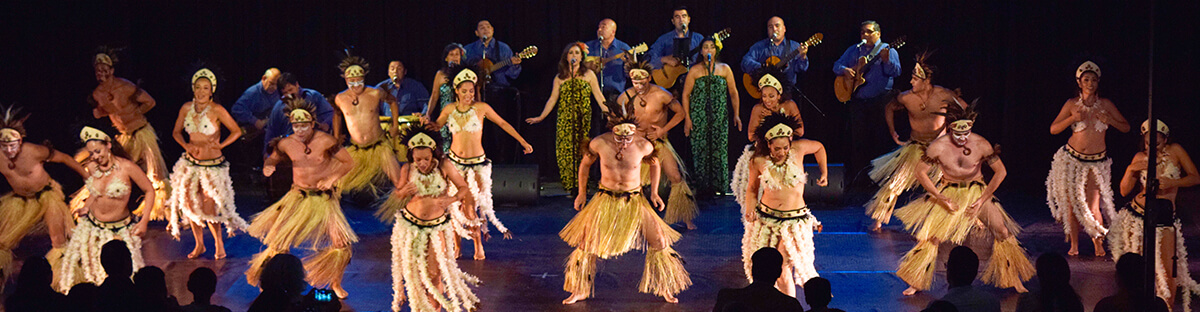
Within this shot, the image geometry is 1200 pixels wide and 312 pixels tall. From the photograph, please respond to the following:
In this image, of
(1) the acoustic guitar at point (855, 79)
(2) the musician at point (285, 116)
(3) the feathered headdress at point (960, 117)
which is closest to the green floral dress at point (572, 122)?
(2) the musician at point (285, 116)

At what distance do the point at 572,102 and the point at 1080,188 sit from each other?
3.71 metres

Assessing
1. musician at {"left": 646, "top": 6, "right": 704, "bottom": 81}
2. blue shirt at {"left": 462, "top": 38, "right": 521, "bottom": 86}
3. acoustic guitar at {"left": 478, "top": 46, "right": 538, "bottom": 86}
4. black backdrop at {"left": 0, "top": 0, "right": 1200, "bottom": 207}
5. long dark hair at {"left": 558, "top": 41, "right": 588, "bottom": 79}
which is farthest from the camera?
black backdrop at {"left": 0, "top": 0, "right": 1200, "bottom": 207}

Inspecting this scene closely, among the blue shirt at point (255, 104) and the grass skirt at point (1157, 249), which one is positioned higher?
the blue shirt at point (255, 104)

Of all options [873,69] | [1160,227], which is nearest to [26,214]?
[1160,227]

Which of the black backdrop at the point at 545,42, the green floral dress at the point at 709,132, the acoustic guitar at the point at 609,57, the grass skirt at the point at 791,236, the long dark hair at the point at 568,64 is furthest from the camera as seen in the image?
the black backdrop at the point at 545,42

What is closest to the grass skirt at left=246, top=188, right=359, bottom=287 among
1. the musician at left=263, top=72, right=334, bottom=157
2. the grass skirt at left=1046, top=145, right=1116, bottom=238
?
the musician at left=263, top=72, right=334, bottom=157

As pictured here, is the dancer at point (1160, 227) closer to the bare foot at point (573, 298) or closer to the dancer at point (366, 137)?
the bare foot at point (573, 298)

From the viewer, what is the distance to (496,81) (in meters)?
9.59

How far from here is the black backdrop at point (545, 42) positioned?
9.66 metres

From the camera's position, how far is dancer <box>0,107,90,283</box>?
6.21 m

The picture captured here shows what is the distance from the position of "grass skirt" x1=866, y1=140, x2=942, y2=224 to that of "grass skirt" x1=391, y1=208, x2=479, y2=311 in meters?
3.17

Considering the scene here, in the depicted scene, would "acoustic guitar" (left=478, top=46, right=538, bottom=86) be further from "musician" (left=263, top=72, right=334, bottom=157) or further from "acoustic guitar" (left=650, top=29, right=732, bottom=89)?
"musician" (left=263, top=72, right=334, bottom=157)

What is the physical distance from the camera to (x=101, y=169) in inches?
239

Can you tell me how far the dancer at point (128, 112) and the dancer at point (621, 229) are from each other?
3.63 m
